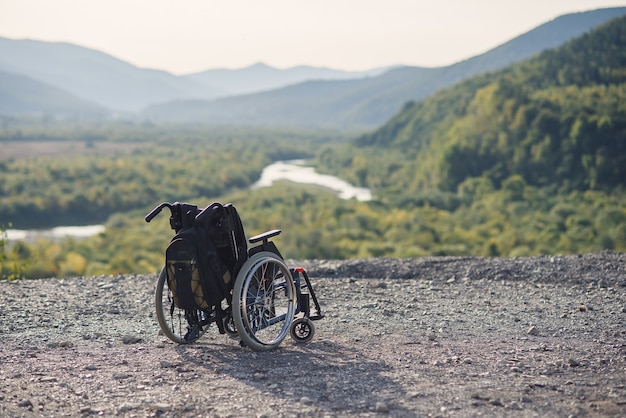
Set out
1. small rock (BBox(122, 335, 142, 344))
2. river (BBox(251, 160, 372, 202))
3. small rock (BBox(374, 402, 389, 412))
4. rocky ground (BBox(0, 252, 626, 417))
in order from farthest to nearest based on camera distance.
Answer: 1. river (BBox(251, 160, 372, 202))
2. small rock (BBox(122, 335, 142, 344))
3. rocky ground (BBox(0, 252, 626, 417))
4. small rock (BBox(374, 402, 389, 412))

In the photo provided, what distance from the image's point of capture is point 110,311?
9367 millimetres

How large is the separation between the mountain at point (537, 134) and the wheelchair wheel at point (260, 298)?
89.9 metres

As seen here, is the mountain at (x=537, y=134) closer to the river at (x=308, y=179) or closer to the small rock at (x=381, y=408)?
the river at (x=308, y=179)

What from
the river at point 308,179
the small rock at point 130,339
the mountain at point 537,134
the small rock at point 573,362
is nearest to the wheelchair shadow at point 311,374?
the small rock at point 130,339

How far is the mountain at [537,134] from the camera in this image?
92688 millimetres

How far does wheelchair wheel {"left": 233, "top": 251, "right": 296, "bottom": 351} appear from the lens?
6.57m

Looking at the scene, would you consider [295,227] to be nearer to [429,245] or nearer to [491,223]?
[429,245]

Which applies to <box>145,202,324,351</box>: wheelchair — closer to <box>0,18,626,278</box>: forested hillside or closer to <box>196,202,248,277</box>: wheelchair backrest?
<box>196,202,248,277</box>: wheelchair backrest

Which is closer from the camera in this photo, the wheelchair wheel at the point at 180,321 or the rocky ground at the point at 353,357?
the rocky ground at the point at 353,357

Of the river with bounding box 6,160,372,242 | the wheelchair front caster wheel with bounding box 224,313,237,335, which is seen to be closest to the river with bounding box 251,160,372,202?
the river with bounding box 6,160,372,242

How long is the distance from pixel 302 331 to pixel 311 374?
45.5 inches

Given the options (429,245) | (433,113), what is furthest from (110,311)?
(433,113)

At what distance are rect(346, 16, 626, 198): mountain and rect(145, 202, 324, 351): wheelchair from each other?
89871mm

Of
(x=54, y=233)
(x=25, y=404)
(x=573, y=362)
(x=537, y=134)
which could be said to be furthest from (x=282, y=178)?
(x=25, y=404)
